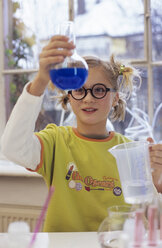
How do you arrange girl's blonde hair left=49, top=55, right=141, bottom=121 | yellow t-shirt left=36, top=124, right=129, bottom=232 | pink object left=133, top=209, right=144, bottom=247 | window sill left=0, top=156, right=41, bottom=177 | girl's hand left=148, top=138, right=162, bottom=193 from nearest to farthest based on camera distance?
pink object left=133, top=209, right=144, bottom=247
girl's hand left=148, top=138, right=162, bottom=193
yellow t-shirt left=36, top=124, right=129, bottom=232
girl's blonde hair left=49, top=55, right=141, bottom=121
window sill left=0, top=156, right=41, bottom=177

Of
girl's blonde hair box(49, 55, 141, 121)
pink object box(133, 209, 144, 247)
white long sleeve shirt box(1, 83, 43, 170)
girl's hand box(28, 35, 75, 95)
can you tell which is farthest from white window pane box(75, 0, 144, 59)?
pink object box(133, 209, 144, 247)

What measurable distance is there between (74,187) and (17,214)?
811mm

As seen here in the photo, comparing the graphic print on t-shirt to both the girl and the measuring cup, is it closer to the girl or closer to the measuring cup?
the girl

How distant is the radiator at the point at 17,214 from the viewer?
1929 millimetres

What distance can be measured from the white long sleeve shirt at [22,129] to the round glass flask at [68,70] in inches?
5.0

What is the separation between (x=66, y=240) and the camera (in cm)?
99

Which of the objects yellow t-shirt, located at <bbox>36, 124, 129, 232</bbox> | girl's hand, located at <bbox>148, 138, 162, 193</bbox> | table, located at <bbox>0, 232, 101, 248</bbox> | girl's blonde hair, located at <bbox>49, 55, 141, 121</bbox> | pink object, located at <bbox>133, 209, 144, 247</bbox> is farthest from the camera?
girl's blonde hair, located at <bbox>49, 55, 141, 121</bbox>

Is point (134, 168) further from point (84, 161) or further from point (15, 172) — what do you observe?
point (15, 172)

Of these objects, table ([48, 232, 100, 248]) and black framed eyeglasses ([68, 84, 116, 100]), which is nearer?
table ([48, 232, 100, 248])

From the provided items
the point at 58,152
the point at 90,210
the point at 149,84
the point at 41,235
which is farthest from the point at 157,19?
the point at 41,235

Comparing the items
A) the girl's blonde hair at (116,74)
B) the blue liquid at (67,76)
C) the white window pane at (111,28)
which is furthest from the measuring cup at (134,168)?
the white window pane at (111,28)

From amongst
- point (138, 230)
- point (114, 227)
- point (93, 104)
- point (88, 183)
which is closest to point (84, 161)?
point (88, 183)

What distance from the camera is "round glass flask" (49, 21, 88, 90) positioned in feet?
2.72

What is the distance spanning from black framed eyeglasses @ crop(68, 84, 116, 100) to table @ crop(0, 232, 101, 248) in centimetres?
50
